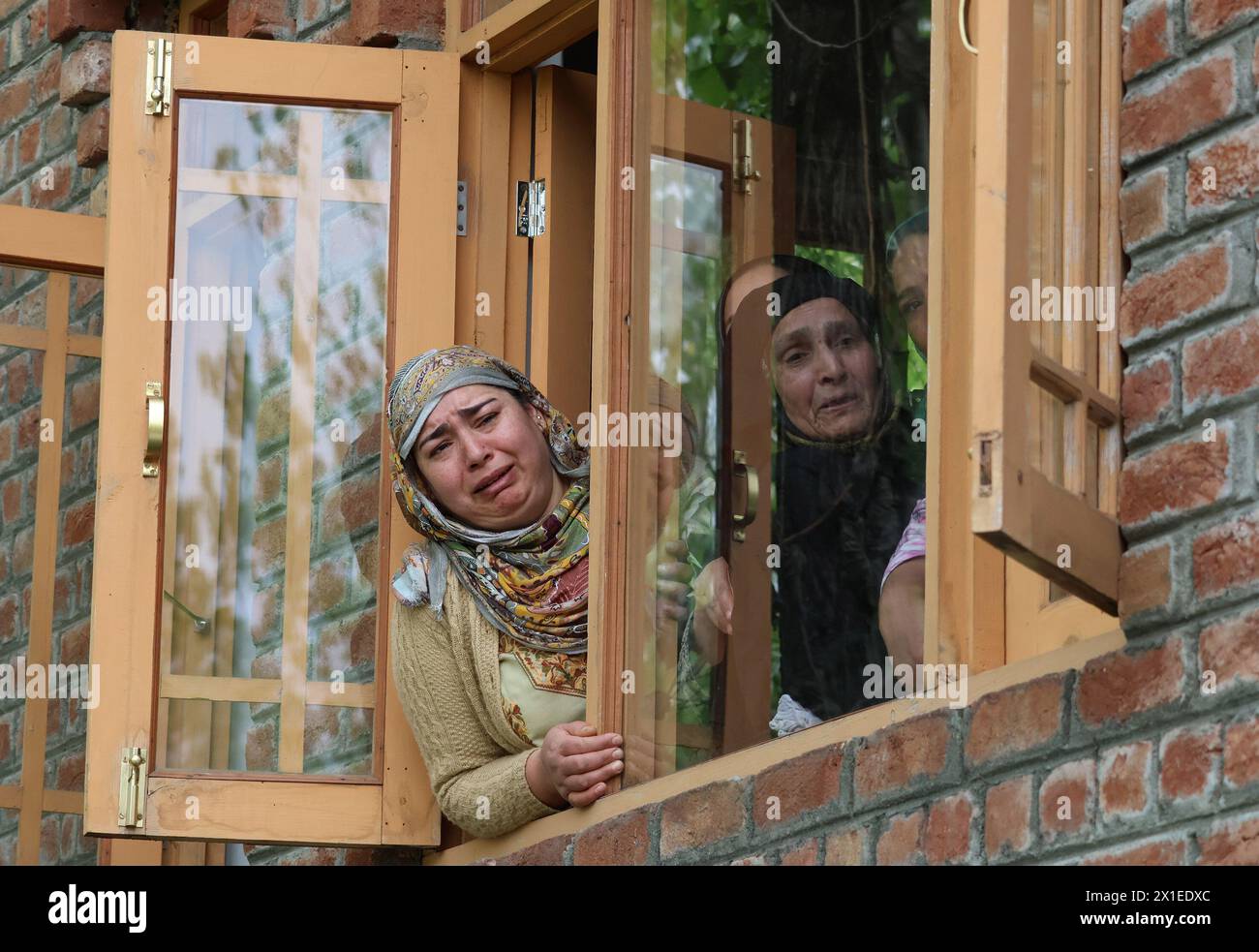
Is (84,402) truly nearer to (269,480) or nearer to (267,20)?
(267,20)

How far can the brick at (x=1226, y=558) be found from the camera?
3604mm

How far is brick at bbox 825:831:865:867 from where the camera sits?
4227 mm

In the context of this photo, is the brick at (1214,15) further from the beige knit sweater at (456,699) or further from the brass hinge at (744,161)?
the beige knit sweater at (456,699)

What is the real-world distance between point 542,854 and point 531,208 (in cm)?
146

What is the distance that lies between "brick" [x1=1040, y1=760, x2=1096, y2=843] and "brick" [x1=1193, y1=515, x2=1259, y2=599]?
1.03 ft

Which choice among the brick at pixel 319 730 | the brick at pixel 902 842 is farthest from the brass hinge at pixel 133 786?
the brick at pixel 902 842

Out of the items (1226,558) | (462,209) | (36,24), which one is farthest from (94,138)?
(1226,558)

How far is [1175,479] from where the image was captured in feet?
12.3

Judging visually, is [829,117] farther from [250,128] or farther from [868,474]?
[250,128]

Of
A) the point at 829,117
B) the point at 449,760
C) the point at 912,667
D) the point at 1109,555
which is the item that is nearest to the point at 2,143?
the point at 449,760

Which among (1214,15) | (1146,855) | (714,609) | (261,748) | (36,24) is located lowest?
(1146,855)

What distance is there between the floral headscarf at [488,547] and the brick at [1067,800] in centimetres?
163

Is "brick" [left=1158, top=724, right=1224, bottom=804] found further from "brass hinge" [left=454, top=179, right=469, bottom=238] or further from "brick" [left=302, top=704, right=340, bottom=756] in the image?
"brass hinge" [left=454, top=179, right=469, bottom=238]

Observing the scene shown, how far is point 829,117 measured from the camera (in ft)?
15.3
